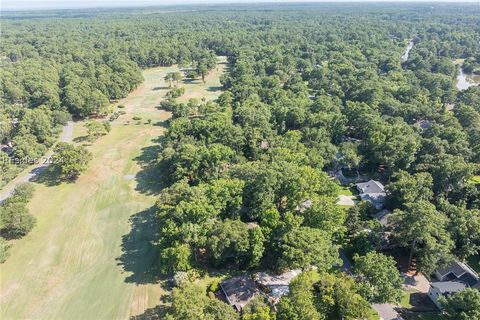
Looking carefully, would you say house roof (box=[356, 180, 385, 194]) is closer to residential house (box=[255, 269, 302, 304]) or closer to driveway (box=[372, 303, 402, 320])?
residential house (box=[255, 269, 302, 304])

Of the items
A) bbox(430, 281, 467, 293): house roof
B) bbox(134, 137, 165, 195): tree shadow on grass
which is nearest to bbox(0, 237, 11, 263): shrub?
bbox(134, 137, 165, 195): tree shadow on grass

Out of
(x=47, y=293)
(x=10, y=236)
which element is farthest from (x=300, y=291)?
(x=10, y=236)

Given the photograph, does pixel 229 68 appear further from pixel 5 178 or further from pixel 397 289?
pixel 397 289

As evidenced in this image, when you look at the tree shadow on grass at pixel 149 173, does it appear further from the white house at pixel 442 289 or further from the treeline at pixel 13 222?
the white house at pixel 442 289

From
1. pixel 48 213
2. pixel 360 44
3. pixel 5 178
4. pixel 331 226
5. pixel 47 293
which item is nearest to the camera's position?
pixel 47 293

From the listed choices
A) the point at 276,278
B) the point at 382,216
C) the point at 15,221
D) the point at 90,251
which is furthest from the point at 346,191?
the point at 15,221
